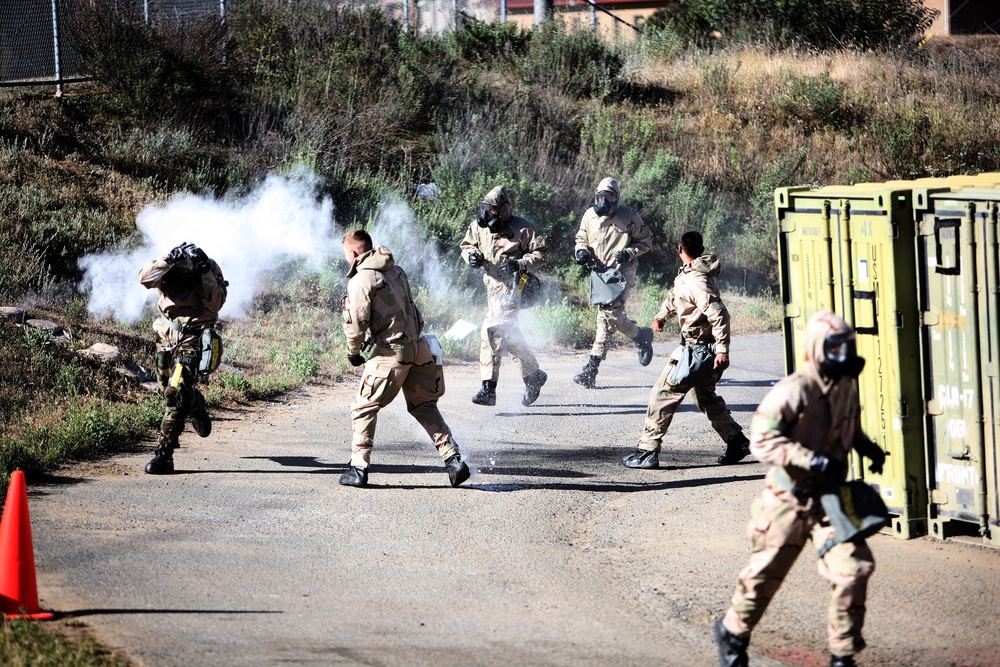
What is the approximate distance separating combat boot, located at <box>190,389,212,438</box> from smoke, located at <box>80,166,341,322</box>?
514 centimetres

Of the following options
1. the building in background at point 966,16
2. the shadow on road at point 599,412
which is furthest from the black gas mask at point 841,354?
the building in background at point 966,16

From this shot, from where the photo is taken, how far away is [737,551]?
23.6ft

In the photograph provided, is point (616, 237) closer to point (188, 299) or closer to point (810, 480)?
point (188, 299)

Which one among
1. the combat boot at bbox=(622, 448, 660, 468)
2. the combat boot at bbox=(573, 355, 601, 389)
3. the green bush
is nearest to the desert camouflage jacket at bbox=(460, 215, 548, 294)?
the combat boot at bbox=(573, 355, 601, 389)

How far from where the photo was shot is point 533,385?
11.4 meters

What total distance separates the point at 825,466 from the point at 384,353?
13.3ft

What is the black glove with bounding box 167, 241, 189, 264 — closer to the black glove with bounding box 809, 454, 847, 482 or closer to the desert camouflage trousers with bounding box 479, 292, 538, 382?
the desert camouflage trousers with bounding box 479, 292, 538, 382

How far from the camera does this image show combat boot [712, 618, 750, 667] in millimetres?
5152

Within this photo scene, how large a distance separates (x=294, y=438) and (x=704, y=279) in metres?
3.92

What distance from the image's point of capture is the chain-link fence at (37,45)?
61.0 ft

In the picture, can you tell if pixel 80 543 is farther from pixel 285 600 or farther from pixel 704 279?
pixel 704 279

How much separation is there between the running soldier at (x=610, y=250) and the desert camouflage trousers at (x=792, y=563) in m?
7.06

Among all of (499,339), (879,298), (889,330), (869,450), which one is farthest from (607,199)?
(869,450)

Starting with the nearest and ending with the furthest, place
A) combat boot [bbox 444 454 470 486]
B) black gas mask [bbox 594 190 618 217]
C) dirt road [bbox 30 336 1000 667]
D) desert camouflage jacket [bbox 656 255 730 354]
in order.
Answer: dirt road [bbox 30 336 1000 667]
combat boot [bbox 444 454 470 486]
desert camouflage jacket [bbox 656 255 730 354]
black gas mask [bbox 594 190 618 217]
